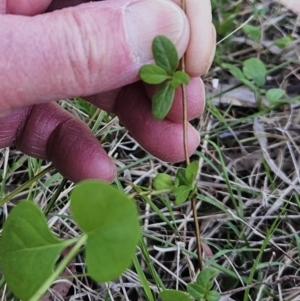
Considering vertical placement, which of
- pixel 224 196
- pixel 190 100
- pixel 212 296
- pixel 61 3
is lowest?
pixel 224 196

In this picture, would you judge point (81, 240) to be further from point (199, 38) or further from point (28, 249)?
point (199, 38)

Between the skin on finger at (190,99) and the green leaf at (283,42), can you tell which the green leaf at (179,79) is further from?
the green leaf at (283,42)

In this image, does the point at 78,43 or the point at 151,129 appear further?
the point at 151,129

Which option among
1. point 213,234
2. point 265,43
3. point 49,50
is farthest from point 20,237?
point 265,43

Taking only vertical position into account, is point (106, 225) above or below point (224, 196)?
above

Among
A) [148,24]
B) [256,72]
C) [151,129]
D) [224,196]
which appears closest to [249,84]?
[256,72]

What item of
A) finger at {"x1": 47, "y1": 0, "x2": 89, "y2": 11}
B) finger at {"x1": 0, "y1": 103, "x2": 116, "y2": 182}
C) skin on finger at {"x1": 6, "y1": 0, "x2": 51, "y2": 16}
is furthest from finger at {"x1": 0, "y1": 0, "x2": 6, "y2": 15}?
finger at {"x1": 0, "y1": 103, "x2": 116, "y2": 182}

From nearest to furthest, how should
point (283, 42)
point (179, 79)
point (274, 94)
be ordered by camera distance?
point (179, 79) < point (274, 94) < point (283, 42)

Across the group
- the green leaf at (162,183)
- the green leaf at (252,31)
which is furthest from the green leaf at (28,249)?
the green leaf at (252,31)
